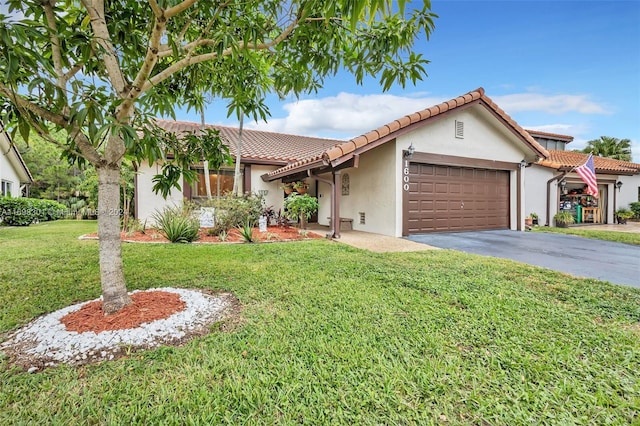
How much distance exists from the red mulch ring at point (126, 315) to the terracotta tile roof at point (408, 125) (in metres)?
5.40

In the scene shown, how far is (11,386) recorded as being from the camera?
6.87ft

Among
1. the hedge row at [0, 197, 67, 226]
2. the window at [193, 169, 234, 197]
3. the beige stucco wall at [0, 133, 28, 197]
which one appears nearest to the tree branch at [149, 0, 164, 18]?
the window at [193, 169, 234, 197]

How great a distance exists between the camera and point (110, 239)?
2967 mm

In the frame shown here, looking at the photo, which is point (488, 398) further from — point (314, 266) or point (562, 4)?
point (562, 4)

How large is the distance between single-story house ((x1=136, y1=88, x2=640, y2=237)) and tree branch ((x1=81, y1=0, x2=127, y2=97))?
5314 millimetres

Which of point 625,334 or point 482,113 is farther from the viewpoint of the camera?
point 482,113

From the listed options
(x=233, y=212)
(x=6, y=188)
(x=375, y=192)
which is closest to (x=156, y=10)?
(x=233, y=212)

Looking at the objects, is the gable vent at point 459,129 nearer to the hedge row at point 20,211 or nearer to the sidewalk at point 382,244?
the sidewalk at point 382,244

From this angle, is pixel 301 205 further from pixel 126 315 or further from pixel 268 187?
pixel 126 315

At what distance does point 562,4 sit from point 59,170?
114 feet

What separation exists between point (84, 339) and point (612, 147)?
3650cm

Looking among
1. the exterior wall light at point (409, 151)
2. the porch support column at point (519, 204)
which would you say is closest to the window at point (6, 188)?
the exterior wall light at point (409, 151)

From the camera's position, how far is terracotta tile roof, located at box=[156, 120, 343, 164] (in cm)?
1304

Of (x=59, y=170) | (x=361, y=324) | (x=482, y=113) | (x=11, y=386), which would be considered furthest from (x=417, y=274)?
(x=59, y=170)
